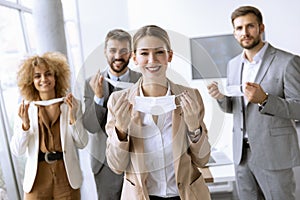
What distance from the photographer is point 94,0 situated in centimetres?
416

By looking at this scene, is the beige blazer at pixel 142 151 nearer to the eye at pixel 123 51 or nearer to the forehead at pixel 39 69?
the eye at pixel 123 51

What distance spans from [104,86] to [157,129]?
1.31ft

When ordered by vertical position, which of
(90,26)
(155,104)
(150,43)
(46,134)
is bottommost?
(46,134)

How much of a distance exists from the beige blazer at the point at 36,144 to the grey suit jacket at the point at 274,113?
82 cm

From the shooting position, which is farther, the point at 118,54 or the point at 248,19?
the point at 248,19

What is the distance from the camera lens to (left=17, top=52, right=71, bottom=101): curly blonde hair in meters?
1.81

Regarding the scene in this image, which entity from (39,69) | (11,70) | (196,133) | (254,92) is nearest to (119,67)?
(196,133)

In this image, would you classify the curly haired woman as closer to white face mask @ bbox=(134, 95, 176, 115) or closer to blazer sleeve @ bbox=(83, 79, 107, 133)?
blazer sleeve @ bbox=(83, 79, 107, 133)

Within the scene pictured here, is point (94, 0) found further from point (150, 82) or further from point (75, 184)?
point (150, 82)

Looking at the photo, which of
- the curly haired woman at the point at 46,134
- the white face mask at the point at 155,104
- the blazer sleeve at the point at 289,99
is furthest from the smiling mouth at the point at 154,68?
the blazer sleeve at the point at 289,99

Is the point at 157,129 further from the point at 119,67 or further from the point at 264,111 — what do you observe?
the point at 264,111

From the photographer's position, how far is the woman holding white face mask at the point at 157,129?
115cm

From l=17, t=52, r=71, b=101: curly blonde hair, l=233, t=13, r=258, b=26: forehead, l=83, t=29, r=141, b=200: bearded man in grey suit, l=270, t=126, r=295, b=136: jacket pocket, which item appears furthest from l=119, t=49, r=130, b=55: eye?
l=270, t=126, r=295, b=136: jacket pocket

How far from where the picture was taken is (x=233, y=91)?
1953 mm
